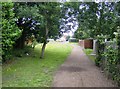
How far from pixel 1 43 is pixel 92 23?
14.4 metres

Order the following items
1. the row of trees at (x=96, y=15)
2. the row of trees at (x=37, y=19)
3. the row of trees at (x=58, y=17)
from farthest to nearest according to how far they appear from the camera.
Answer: the row of trees at (x=96, y=15) → the row of trees at (x=58, y=17) → the row of trees at (x=37, y=19)

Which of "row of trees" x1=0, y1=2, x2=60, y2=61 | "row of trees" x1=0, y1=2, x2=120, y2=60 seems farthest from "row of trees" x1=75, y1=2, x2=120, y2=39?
"row of trees" x1=0, y1=2, x2=60, y2=61

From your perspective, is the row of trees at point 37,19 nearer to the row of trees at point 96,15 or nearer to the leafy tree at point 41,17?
the leafy tree at point 41,17

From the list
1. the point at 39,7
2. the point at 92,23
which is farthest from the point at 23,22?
the point at 92,23

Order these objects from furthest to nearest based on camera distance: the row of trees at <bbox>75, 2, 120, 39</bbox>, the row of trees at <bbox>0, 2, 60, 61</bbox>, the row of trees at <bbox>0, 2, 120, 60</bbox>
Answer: the row of trees at <bbox>75, 2, 120, 39</bbox> < the row of trees at <bbox>0, 2, 120, 60</bbox> < the row of trees at <bbox>0, 2, 60, 61</bbox>

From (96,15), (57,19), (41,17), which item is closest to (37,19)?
(41,17)

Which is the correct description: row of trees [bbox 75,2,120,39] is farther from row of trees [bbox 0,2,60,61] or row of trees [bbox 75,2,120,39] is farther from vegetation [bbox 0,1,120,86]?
row of trees [bbox 0,2,60,61]

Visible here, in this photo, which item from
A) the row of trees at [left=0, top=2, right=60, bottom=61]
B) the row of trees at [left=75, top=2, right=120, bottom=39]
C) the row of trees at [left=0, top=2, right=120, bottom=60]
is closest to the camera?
the row of trees at [left=0, top=2, right=60, bottom=61]

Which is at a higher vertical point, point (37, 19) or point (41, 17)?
point (41, 17)

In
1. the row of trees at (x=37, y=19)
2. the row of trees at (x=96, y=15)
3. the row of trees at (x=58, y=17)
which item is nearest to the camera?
the row of trees at (x=37, y=19)

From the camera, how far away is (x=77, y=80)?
1014 cm

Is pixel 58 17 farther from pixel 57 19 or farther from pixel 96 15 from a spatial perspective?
pixel 96 15

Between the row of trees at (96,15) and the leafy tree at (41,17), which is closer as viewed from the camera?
the leafy tree at (41,17)

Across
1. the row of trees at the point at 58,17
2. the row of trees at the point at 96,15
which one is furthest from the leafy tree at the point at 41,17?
the row of trees at the point at 96,15
